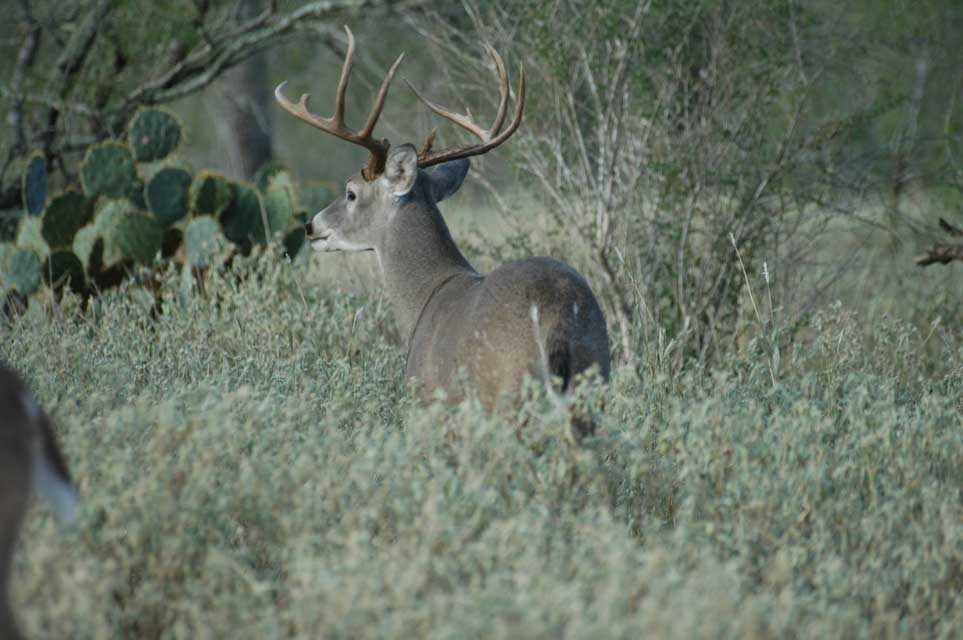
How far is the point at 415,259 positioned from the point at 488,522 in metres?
1.96

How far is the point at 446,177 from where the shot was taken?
19.0 ft

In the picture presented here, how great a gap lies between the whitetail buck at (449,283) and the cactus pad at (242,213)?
1.85m

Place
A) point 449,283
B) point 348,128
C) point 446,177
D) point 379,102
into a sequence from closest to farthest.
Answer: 1. point 379,102
2. point 449,283
3. point 348,128
4. point 446,177

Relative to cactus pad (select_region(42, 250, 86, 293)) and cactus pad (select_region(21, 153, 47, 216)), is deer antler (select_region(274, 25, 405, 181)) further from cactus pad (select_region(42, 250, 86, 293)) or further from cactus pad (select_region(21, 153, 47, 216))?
cactus pad (select_region(21, 153, 47, 216))

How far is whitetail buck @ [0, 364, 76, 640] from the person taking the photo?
2.60 metres

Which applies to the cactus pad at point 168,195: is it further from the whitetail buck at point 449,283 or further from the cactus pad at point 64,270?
the whitetail buck at point 449,283

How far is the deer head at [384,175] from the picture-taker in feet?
17.5

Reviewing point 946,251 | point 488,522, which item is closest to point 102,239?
point 488,522

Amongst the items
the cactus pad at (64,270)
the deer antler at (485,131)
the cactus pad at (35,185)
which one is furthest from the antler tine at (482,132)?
the cactus pad at (35,185)

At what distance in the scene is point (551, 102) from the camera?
685cm

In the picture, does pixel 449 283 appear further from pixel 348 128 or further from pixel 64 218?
pixel 64 218

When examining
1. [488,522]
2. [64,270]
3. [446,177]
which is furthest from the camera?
[64,270]

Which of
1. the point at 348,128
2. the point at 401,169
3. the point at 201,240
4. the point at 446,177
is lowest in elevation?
the point at 201,240

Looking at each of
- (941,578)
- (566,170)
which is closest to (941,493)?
(941,578)
